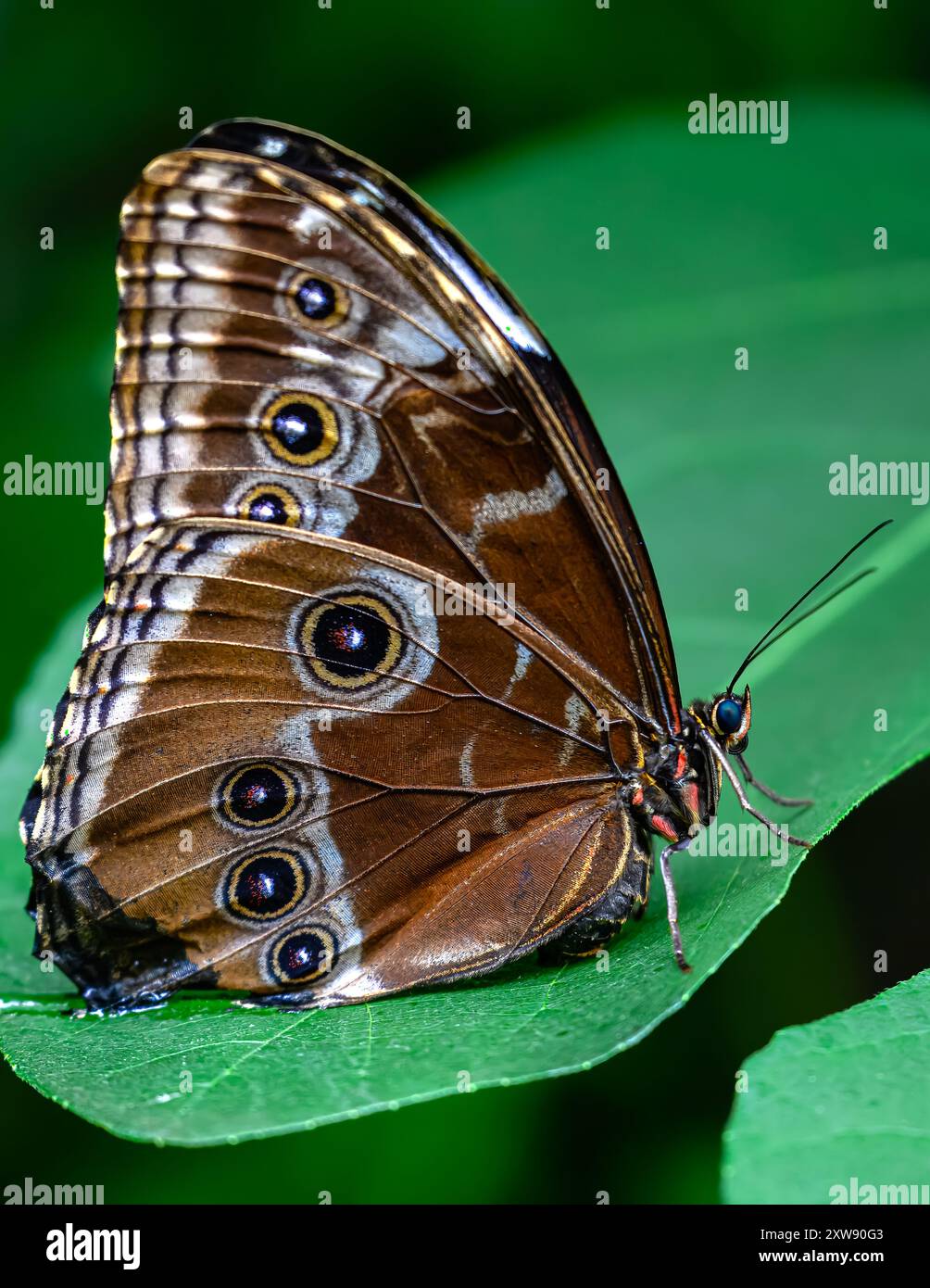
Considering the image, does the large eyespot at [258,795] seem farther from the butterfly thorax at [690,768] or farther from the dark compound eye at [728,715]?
the dark compound eye at [728,715]

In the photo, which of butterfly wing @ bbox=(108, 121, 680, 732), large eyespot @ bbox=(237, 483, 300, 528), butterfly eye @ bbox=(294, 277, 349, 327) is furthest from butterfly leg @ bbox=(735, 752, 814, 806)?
butterfly eye @ bbox=(294, 277, 349, 327)

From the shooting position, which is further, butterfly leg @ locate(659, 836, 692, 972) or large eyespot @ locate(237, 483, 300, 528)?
large eyespot @ locate(237, 483, 300, 528)

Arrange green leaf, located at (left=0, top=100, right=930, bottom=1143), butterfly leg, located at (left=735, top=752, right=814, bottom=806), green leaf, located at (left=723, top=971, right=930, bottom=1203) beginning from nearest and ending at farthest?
green leaf, located at (left=723, top=971, right=930, bottom=1203) → green leaf, located at (left=0, top=100, right=930, bottom=1143) → butterfly leg, located at (left=735, top=752, right=814, bottom=806)

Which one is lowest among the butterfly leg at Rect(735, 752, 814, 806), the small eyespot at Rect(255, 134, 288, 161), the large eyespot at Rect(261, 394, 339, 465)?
the butterfly leg at Rect(735, 752, 814, 806)

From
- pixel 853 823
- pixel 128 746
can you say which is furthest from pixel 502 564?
pixel 853 823

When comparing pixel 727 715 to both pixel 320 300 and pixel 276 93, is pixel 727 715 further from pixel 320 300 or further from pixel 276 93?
pixel 276 93

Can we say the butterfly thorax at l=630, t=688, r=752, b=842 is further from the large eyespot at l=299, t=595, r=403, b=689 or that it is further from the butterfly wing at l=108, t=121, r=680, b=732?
the large eyespot at l=299, t=595, r=403, b=689

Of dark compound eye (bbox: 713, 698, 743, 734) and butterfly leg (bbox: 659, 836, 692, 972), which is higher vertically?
dark compound eye (bbox: 713, 698, 743, 734)
